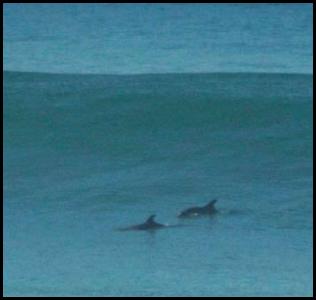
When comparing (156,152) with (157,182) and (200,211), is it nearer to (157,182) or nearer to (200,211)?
(157,182)

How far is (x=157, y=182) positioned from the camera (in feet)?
39.5

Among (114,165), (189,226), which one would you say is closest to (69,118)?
(114,165)

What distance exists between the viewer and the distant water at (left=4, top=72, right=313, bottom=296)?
30.6 feet

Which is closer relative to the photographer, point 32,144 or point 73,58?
point 32,144

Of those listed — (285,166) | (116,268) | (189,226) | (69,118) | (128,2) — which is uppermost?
(128,2)

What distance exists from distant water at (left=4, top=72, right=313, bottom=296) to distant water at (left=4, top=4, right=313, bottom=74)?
1.60 ft

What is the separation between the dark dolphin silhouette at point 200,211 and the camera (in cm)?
1058

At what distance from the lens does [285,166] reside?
1274 centimetres

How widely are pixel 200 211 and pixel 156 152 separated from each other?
273 centimetres

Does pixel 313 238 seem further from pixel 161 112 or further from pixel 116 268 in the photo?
pixel 161 112

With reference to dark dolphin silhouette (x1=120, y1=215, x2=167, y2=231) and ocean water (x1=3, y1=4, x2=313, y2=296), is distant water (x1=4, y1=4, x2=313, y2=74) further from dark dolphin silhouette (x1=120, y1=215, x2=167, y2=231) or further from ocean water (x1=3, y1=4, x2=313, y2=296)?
dark dolphin silhouette (x1=120, y1=215, x2=167, y2=231)

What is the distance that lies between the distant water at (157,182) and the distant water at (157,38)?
0.49 m

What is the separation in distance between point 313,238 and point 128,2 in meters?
8.46

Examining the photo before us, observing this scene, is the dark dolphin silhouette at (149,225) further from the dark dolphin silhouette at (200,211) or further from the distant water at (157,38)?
the distant water at (157,38)
